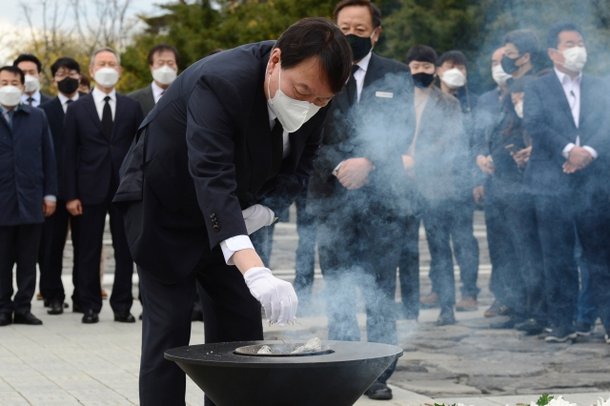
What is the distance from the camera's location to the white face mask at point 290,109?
4148 millimetres

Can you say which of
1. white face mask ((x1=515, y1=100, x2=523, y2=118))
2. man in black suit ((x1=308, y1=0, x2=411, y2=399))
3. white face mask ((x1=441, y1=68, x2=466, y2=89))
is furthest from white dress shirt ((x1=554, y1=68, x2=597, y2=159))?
man in black suit ((x1=308, y1=0, x2=411, y2=399))

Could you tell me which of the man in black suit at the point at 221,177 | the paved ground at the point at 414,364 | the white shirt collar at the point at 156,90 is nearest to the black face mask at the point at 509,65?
the paved ground at the point at 414,364

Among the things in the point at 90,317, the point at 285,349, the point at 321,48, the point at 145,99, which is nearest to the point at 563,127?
the point at 145,99

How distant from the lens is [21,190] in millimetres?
9977

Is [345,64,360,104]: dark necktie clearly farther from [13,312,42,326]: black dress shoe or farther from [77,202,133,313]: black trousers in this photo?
[13,312,42,326]: black dress shoe

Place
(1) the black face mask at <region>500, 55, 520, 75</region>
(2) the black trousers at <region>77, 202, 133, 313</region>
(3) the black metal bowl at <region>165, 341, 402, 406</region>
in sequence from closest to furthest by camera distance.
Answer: (3) the black metal bowl at <region>165, 341, 402, 406</region> → (1) the black face mask at <region>500, 55, 520, 75</region> → (2) the black trousers at <region>77, 202, 133, 313</region>

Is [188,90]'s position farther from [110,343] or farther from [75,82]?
[75,82]

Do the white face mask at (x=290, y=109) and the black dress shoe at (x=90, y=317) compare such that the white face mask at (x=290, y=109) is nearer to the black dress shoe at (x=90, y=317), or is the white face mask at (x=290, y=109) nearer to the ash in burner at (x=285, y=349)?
the ash in burner at (x=285, y=349)

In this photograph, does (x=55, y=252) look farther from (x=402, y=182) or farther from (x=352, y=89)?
(x=352, y=89)

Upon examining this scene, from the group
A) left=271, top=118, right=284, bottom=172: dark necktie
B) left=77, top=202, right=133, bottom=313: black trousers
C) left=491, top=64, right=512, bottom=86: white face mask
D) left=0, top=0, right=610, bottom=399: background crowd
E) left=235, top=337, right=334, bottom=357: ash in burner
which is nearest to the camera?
left=235, top=337, right=334, bottom=357: ash in burner

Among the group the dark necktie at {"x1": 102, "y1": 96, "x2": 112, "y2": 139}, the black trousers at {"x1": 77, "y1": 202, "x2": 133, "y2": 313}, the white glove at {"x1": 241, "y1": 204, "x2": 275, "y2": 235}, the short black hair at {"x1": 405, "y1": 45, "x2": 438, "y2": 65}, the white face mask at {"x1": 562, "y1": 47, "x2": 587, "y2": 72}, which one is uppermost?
the short black hair at {"x1": 405, "y1": 45, "x2": 438, "y2": 65}

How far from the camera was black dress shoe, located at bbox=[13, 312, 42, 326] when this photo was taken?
980 cm

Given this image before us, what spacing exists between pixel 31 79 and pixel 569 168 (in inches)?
231

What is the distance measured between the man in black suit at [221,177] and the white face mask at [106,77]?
583 cm
